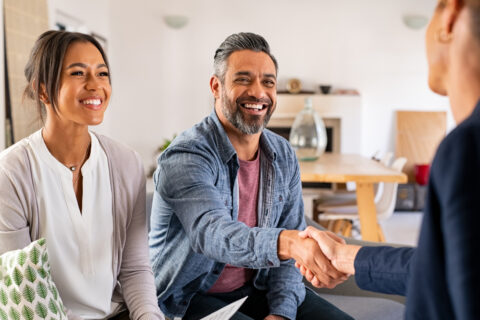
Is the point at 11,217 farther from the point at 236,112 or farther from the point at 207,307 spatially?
the point at 236,112

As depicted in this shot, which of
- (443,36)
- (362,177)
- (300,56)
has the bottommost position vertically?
(362,177)

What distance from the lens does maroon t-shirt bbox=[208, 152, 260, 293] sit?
160cm

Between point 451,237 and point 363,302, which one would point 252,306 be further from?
point 451,237

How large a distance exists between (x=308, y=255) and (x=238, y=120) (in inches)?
20.3

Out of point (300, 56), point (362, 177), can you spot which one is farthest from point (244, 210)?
point (300, 56)

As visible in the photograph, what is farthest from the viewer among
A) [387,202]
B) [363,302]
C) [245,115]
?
[387,202]

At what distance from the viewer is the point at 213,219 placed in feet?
4.50

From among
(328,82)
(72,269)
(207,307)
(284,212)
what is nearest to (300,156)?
(284,212)

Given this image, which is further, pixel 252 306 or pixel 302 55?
pixel 302 55

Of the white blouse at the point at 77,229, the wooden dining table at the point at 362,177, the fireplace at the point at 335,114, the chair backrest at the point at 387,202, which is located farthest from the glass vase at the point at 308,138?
the fireplace at the point at 335,114

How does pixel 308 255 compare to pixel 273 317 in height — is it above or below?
above

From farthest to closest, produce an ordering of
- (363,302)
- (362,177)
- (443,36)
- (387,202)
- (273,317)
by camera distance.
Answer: (387,202) < (362,177) < (363,302) < (273,317) < (443,36)

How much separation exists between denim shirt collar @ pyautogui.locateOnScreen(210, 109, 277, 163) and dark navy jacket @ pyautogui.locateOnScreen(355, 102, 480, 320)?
1000 millimetres

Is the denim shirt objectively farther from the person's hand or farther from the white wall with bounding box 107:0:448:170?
the white wall with bounding box 107:0:448:170
